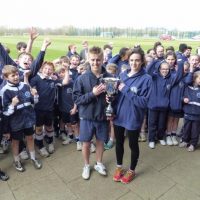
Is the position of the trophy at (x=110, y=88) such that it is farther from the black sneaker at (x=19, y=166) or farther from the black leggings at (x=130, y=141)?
the black sneaker at (x=19, y=166)

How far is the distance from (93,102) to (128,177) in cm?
136

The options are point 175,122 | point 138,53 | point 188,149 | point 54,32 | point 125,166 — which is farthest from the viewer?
point 54,32

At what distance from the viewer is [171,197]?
11.5 feet

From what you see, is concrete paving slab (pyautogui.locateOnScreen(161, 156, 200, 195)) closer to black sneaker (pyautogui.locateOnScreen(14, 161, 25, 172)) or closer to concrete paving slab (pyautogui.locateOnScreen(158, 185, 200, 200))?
concrete paving slab (pyautogui.locateOnScreen(158, 185, 200, 200))

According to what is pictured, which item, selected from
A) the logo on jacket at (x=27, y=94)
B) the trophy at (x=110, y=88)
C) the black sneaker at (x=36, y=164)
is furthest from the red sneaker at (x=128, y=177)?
the logo on jacket at (x=27, y=94)

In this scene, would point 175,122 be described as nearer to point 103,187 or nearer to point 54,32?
point 103,187

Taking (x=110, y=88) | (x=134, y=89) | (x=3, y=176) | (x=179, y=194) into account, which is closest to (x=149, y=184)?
(x=179, y=194)

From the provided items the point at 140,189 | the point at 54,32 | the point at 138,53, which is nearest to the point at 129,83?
the point at 138,53

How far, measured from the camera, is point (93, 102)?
3.61m

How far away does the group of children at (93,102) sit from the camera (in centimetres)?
357

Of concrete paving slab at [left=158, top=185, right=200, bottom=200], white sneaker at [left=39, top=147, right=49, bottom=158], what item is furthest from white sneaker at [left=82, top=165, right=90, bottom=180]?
concrete paving slab at [left=158, top=185, right=200, bottom=200]

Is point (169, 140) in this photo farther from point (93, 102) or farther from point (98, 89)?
point (98, 89)

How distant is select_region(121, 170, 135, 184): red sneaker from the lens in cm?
382

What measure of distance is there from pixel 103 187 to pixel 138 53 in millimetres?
2124
